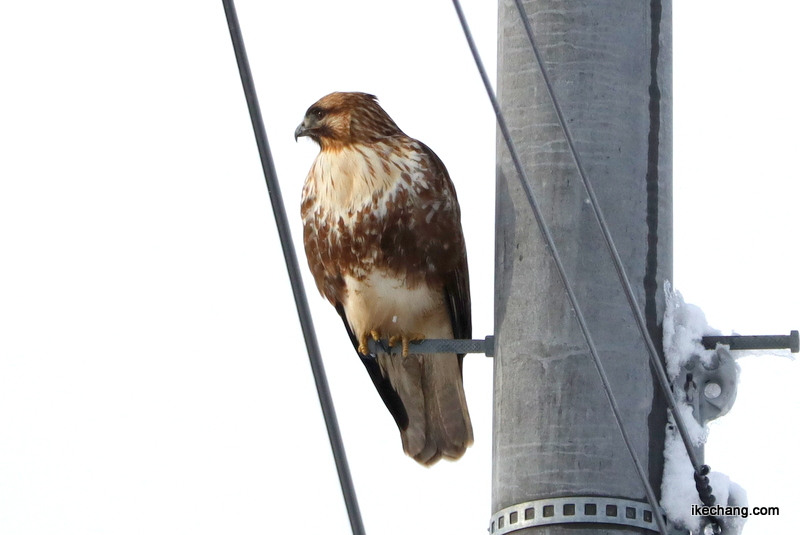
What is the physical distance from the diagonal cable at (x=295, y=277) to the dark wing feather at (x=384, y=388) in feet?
5.84

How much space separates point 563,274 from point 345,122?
8.17 feet

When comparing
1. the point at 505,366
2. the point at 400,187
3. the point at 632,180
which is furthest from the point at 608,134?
the point at 400,187

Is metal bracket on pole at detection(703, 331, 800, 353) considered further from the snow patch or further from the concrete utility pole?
the concrete utility pole

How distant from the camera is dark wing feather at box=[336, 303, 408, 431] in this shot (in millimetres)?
4977

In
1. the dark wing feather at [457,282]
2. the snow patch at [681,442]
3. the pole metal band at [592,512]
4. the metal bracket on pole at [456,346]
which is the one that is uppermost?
the dark wing feather at [457,282]

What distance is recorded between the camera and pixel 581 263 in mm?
2951

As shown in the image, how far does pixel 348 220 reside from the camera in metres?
4.85

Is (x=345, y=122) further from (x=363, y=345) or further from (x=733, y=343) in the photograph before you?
(x=733, y=343)

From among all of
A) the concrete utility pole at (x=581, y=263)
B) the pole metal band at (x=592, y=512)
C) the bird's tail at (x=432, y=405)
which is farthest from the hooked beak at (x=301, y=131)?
the pole metal band at (x=592, y=512)

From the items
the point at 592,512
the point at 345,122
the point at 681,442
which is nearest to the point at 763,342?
the point at 681,442

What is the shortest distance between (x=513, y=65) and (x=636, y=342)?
743mm

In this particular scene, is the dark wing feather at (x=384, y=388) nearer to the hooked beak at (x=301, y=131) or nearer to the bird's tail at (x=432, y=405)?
the bird's tail at (x=432, y=405)

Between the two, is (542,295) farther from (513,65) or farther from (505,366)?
(513,65)

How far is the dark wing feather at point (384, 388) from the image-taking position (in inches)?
196
